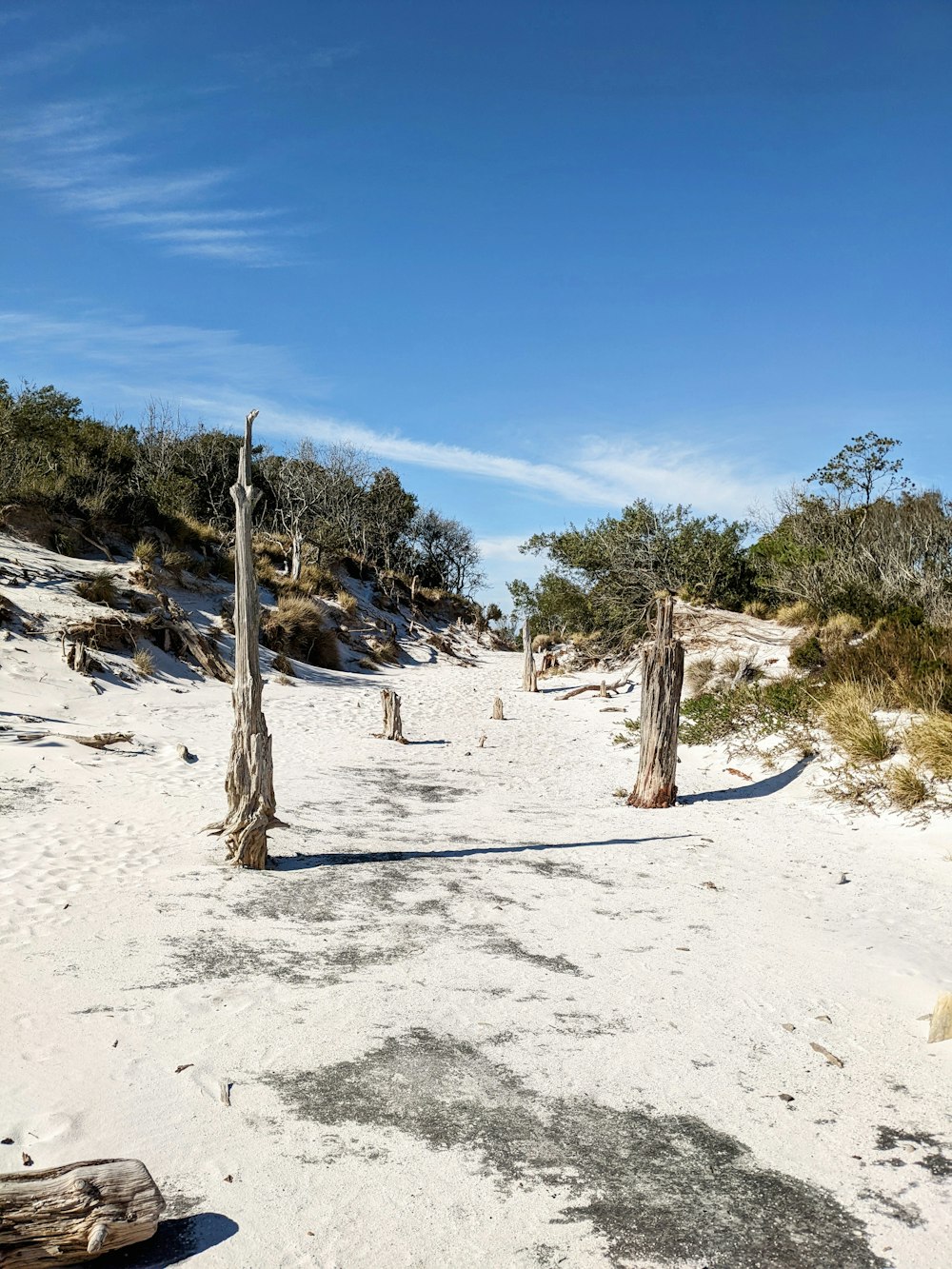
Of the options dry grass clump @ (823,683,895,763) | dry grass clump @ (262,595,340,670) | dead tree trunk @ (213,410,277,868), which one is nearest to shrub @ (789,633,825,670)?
dry grass clump @ (823,683,895,763)

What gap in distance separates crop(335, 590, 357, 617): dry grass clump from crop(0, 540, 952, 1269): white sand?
19.1 metres

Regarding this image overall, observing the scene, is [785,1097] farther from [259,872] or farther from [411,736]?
[411,736]

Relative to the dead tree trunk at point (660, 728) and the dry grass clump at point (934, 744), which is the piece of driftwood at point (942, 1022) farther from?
the dead tree trunk at point (660, 728)

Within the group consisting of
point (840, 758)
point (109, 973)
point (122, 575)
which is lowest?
point (109, 973)

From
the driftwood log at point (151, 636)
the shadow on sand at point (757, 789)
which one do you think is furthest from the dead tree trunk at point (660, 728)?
the driftwood log at point (151, 636)

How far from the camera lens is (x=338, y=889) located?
7051mm

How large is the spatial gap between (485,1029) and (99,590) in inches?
682

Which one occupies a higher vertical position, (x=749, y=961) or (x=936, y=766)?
(x=936, y=766)

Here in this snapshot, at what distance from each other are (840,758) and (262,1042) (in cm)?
893

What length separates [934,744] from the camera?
9.60m

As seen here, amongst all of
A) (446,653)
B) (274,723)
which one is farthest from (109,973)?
(446,653)

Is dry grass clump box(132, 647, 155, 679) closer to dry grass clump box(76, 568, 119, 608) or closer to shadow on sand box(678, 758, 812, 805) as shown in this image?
dry grass clump box(76, 568, 119, 608)

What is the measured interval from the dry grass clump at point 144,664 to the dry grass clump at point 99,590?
2070 millimetres

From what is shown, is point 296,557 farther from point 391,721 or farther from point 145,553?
point 391,721
